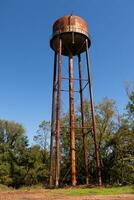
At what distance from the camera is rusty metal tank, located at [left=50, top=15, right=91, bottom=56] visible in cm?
2361

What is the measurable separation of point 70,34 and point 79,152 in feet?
42.1

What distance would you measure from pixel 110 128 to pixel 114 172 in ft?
16.8

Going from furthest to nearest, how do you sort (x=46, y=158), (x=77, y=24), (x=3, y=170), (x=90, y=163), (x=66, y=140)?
(x=46, y=158) → (x=3, y=170) → (x=66, y=140) → (x=90, y=163) → (x=77, y=24)

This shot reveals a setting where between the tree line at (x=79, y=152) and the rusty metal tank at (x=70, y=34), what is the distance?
210 inches

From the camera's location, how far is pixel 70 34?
23688 mm

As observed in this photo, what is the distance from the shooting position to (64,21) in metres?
24.0

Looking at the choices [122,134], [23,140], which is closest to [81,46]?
[122,134]

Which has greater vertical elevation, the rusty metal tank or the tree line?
the rusty metal tank

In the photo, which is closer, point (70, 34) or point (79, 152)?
point (70, 34)

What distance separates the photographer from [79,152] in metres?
32.2

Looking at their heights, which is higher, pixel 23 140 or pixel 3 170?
pixel 23 140

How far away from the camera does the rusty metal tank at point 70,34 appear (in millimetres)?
23609

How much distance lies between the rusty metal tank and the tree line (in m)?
5.32

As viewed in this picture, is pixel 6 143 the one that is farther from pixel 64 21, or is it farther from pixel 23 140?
pixel 64 21
